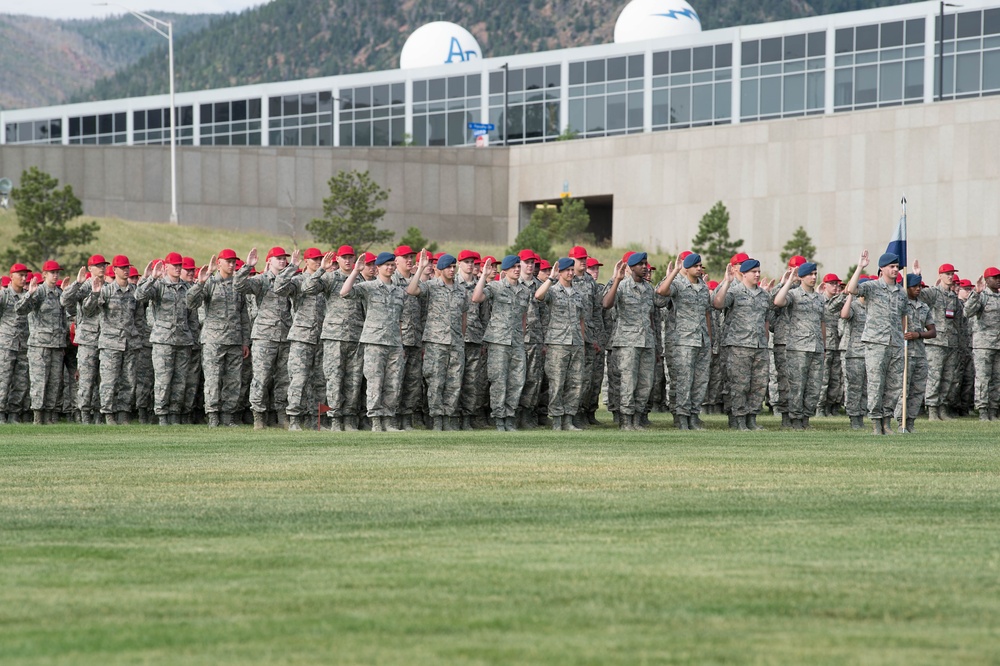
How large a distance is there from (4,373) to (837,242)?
103ft

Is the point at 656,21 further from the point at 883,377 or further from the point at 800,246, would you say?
the point at 883,377

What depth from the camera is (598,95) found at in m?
56.2

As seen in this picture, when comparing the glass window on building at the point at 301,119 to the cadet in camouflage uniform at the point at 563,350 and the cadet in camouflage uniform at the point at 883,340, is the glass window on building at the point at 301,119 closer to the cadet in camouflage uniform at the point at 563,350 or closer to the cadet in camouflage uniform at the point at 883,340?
the cadet in camouflage uniform at the point at 563,350

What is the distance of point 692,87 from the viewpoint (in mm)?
53281

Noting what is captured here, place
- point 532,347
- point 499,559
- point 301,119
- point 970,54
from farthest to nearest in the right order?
point 301,119
point 970,54
point 532,347
point 499,559

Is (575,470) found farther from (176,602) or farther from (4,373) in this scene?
(4,373)

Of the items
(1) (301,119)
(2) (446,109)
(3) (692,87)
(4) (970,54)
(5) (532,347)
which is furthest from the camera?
(1) (301,119)

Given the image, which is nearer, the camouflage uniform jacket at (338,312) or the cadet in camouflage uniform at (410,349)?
the camouflage uniform jacket at (338,312)

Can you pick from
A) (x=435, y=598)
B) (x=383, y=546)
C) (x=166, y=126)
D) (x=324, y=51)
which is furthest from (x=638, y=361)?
(x=324, y=51)

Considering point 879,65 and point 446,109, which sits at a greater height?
point 879,65

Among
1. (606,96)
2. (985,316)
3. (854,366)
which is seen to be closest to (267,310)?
(854,366)

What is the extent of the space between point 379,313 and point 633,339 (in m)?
2.89

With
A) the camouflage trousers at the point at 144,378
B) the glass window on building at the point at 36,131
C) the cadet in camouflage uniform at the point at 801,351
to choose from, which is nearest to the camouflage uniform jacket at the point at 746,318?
the cadet in camouflage uniform at the point at 801,351

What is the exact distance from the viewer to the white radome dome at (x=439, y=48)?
63.5 m
